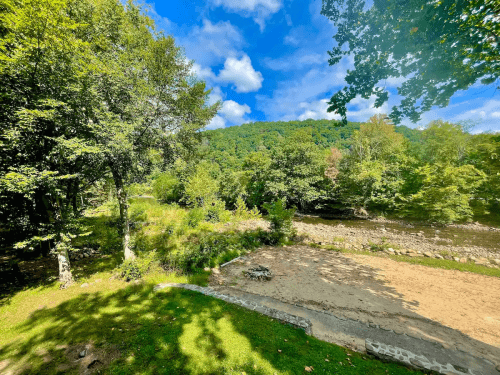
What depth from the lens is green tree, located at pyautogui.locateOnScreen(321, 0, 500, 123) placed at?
337cm

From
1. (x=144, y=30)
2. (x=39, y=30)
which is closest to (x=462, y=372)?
(x=39, y=30)

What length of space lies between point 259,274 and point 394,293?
5823mm

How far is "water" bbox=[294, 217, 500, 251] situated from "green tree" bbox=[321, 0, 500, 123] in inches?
609

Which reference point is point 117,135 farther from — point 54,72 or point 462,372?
point 462,372

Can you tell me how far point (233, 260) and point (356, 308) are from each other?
21.6 ft

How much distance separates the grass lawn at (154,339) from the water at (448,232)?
54.4ft

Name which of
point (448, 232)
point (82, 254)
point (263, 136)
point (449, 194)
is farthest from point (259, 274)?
point (263, 136)

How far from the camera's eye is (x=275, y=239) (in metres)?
15.0

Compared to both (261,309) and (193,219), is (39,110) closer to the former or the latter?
(261,309)

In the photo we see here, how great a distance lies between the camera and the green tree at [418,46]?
133 inches

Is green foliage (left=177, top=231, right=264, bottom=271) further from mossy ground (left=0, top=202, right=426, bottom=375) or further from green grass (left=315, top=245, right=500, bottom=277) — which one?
green grass (left=315, top=245, right=500, bottom=277)

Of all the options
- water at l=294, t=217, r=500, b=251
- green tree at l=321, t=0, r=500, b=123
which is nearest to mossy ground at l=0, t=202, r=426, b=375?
green tree at l=321, t=0, r=500, b=123

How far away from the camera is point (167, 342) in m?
4.05

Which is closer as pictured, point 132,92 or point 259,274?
point 132,92
